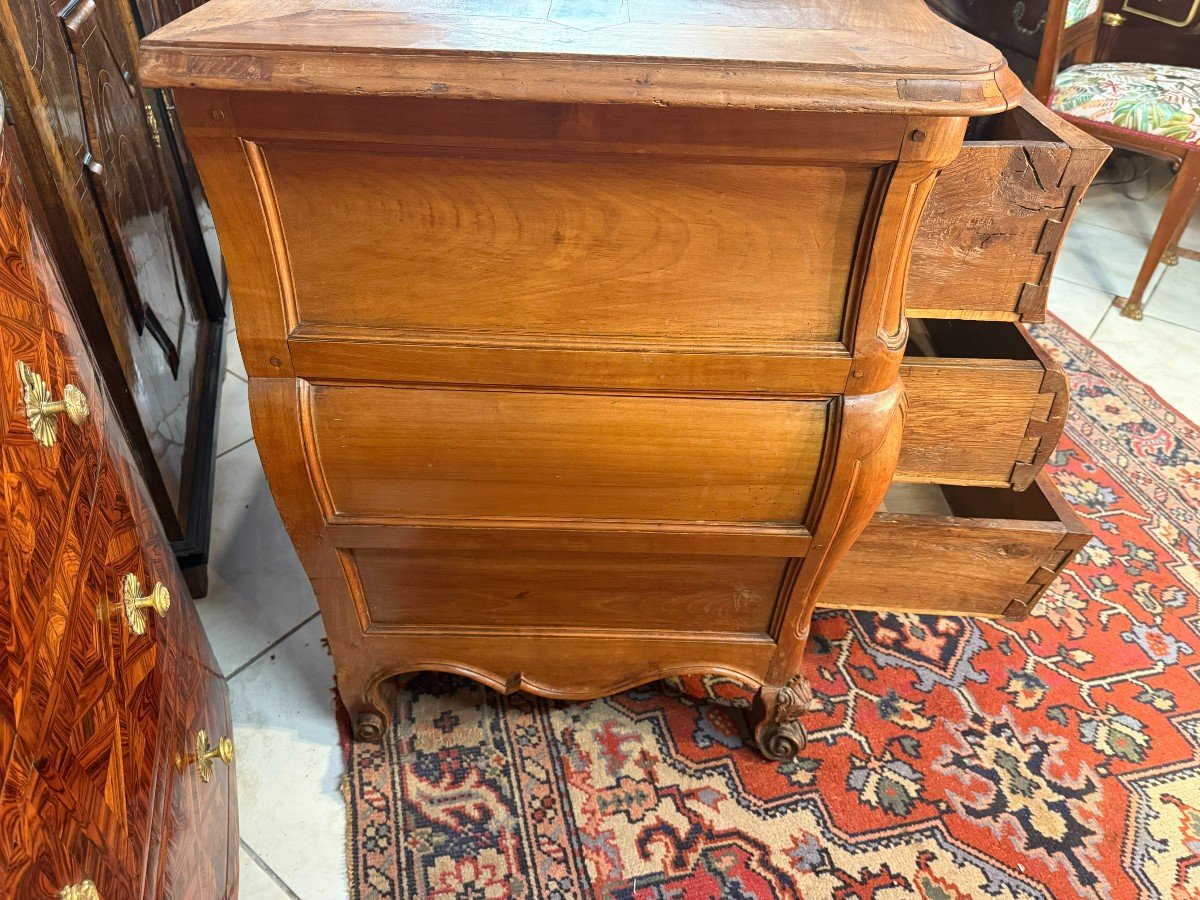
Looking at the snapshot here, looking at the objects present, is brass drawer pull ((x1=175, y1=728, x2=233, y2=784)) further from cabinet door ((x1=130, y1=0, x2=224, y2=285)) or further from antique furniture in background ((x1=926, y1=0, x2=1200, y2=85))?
antique furniture in background ((x1=926, y1=0, x2=1200, y2=85))

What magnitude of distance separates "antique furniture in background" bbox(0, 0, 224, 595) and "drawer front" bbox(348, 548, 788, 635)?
50 centimetres

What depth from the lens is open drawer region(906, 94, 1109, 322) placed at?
2.96 ft

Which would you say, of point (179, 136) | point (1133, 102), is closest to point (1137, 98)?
point (1133, 102)

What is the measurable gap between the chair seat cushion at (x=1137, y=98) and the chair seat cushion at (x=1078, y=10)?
0.44 feet

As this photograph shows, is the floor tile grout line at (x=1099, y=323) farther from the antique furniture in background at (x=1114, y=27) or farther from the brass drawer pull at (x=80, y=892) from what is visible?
the brass drawer pull at (x=80, y=892)

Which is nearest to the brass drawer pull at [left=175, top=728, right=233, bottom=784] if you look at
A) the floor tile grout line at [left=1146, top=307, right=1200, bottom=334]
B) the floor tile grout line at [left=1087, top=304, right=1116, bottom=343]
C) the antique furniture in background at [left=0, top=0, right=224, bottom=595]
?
the antique furniture in background at [left=0, top=0, right=224, bottom=595]

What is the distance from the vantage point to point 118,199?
1241 millimetres

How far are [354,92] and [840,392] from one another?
50 cm

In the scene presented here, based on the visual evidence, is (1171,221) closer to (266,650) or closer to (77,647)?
(266,650)

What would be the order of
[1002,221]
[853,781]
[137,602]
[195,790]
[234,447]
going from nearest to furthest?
[137,602] < [195,790] < [1002,221] < [853,781] < [234,447]

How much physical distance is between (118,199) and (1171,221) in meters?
2.37

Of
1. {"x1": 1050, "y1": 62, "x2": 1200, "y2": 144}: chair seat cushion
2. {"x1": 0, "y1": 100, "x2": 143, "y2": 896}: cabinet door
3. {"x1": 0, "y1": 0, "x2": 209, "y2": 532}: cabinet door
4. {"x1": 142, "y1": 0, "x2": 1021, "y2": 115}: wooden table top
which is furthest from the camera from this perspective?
{"x1": 1050, "y1": 62, "x2": 1200, "y2": 144}: chair seat cushion

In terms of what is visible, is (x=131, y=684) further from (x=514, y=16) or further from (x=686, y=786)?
(x=686, y=786)

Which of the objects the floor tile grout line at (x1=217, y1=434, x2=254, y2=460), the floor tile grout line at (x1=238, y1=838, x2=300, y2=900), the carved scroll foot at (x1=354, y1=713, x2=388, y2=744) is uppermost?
the carved scroll foot at (x1=354, y1=713, x2=388, y2=744)
